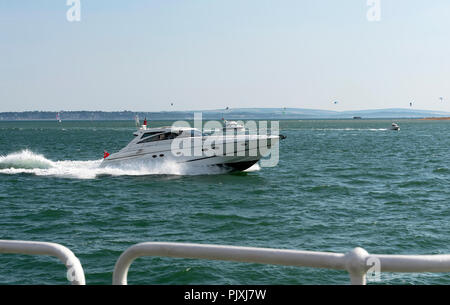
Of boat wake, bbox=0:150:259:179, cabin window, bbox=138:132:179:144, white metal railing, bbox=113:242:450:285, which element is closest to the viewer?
white metal railing, bbox=113:242:450:285

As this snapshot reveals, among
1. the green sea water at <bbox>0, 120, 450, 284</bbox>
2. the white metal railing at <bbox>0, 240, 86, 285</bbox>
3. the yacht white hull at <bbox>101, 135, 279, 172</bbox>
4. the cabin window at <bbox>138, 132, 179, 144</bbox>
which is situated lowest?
the green sea water at <bbox>0, 120, 450, 284</bbox>

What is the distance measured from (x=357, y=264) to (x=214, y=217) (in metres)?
14.7

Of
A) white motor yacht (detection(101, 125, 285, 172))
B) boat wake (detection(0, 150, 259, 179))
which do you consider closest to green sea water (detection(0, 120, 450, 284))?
boat wake (detection(0, 150, 259, 179))

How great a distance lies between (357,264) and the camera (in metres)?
2.07

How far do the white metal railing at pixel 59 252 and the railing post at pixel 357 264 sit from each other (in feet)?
4.21

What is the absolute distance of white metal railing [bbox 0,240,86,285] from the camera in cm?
231

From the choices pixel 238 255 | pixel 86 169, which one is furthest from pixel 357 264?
pixel 86 169

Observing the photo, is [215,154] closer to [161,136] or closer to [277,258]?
[161,136]

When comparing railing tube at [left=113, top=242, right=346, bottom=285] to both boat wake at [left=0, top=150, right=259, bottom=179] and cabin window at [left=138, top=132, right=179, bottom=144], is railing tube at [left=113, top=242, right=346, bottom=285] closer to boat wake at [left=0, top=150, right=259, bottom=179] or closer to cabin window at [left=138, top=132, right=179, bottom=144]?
cabin window at [left=138, top=132, right=179, bottom=144]

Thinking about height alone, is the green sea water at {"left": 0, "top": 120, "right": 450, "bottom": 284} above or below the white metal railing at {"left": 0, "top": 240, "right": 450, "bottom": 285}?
below

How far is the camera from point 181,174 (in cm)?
2602
